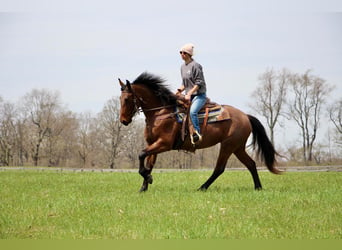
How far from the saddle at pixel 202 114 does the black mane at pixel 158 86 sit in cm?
26

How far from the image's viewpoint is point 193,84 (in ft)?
33.2

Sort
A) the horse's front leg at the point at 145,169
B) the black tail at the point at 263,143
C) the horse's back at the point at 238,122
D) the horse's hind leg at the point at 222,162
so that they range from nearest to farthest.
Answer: the horse's front leg at the point at 145,169 → the horse's hind leg at the point at 222,162 → the horse's back at the point at 238,122 → the black tail at the point at 263,143

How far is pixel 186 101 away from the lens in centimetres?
1032

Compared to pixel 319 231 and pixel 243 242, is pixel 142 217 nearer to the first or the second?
pixel 243 242

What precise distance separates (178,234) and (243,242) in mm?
1101

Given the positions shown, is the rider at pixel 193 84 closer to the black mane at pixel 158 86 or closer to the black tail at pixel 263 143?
the black mane at pixel 158 86

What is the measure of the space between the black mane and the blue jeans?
0.56 m

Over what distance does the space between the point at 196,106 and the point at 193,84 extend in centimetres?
59

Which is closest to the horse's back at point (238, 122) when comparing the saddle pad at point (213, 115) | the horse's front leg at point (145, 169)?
the saddle pad at point (213, 115)

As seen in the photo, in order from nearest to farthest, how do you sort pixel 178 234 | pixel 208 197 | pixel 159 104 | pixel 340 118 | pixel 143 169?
pixel 178 234 → pixel 208 197 → pixel 143 169 → pixel 159 104 → pixel 340 118

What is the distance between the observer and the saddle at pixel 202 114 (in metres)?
10.2

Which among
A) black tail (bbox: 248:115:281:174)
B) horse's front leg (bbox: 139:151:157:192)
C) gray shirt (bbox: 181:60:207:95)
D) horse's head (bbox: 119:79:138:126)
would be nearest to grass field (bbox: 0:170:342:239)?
horse's front leg (bbox: 139:151:157:192)

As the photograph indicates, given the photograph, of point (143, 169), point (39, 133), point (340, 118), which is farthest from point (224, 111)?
point (39, 133)

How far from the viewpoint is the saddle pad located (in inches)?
405
